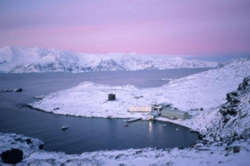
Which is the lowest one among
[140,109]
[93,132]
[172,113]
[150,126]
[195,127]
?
[93,132]

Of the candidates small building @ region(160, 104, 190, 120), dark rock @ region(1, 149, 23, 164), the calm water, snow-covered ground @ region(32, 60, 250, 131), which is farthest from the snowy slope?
dark rock @ region(1, 149, 23, 164)

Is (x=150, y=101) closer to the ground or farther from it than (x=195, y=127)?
farther from it

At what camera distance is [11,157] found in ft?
64.2

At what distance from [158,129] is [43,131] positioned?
2610 centimetres

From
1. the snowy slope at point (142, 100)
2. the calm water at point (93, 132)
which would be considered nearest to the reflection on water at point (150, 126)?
the calm water at point (93, 132)

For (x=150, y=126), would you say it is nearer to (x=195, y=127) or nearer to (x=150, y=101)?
(x=195, y=127)

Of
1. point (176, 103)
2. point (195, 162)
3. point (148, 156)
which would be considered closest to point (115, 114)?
point (176, 103)

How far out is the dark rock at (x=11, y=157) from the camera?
1938 centimetres

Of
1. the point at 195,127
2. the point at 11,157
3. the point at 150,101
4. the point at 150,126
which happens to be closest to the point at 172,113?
the point at 150,126

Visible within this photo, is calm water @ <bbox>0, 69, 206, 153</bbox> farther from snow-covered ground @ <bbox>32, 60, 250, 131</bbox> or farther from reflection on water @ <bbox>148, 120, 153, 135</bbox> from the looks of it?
snow-covered ground @ <bbox>32, 60, 250, 131</bbox>

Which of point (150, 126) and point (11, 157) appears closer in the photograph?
point (11, 157)

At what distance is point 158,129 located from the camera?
36.9 metres

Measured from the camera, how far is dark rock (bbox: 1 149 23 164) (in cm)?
1938

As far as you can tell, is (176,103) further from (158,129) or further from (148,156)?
(148,156)
